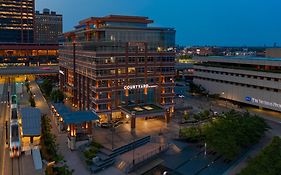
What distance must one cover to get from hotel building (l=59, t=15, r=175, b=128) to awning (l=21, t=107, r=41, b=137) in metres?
14.8

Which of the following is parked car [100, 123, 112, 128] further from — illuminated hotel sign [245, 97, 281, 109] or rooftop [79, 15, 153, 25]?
illuminated hotel sign [245, 97, 281, 109]

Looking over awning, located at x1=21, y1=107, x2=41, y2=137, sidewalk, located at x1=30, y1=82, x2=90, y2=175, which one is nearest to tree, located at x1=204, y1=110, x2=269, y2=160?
sidewalk, located at x1=30, y1=82, x2=90, y2=175

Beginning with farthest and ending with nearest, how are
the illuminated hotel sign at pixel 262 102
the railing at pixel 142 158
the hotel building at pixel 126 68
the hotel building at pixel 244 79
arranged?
the hotel building at pixel 244 79, the illuminated hotel sign at pixel 262 102, the hotel building at pixel 126 68, the railing at pixel 142 158

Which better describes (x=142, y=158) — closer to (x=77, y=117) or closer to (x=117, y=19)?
(x=77, y=117)

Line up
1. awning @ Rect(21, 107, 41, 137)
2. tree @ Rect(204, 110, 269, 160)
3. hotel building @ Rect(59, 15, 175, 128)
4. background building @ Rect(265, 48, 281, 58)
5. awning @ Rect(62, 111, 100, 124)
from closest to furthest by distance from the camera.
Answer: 1. tree @ Rect(204, 110, 269, 160)
2. awning @ Rect(21, 107, 41, 137)
3. awning @ Rect(62, 111, 100, 124)
4. hotel building @ Rect(59, 15, 175, 128)
5. background building @ Rect(265, 48, 281, 58)

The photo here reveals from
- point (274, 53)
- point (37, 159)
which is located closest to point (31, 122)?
point (37, 159)

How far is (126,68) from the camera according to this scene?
75938 millimetres

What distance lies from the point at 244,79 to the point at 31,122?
65.5 meters

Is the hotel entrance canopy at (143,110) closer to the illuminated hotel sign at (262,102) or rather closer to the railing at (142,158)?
the railing at (142,158)

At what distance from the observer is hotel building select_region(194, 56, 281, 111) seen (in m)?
86.1

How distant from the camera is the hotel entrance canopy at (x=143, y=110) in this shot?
70.0 m

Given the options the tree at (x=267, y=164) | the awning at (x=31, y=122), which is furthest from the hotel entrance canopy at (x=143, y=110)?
the tree at (x=267, y=164)

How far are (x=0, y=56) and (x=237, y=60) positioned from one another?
6303 inches

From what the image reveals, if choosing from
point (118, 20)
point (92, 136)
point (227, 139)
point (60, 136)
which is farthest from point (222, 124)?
point (118, 20)
